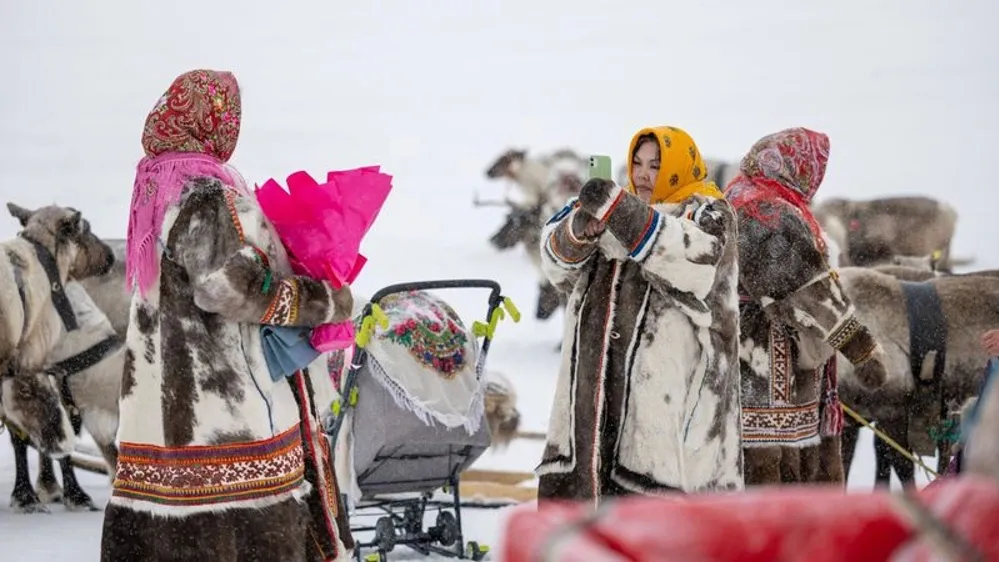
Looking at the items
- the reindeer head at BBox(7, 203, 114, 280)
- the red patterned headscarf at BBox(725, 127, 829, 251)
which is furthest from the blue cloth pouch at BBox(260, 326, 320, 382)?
the reindeer head at BBox(7, 203, 114, 280)

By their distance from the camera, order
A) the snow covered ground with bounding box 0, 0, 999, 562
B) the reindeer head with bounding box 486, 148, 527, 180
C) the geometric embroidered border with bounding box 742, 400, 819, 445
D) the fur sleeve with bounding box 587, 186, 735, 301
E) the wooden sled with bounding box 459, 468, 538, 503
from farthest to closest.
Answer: the reindeer head with bounding box 486, 148, 527, 180 → the snow covered ground with bounding box 0, 0, 999, 562 → the wooden sled with bounding box 459, 468, 538, 503 → the geometric embroidered border with bounding box 742, 400, 819, 445 → the fur sleeve with bounding box 587, 186, 735, 301

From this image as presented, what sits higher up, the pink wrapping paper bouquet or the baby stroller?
the pink wrapping paper bouquet

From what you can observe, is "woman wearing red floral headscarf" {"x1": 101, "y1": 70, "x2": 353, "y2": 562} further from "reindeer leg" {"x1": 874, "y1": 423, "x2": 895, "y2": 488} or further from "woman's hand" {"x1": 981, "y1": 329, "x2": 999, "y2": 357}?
"reindeer leg" {"x1": 874, "y1": 423, "x2": 895, "y2": 488}

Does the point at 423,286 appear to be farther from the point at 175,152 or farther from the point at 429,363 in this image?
the point at 175,152

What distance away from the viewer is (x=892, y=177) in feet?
40.5

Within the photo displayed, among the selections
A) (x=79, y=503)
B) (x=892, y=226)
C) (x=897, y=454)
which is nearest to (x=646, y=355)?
(x=897, y=454)

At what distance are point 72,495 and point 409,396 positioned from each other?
89.4 inches

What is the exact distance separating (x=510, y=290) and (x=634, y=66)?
416 cm

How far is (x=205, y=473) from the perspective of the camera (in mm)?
2547

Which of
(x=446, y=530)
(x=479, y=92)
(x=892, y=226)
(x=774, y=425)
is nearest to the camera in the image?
(x=774, y=425)

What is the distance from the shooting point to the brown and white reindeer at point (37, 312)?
5.07 meters

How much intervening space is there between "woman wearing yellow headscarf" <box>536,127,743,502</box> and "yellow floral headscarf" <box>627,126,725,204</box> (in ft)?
0.05

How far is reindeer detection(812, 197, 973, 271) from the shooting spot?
10.2m

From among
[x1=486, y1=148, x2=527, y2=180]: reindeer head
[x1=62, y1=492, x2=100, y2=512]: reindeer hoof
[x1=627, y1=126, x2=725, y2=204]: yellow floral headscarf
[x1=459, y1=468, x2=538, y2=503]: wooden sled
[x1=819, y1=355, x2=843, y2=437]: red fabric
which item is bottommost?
[x1=459, y1=468, x2=538, y2=503]: wooden sled
